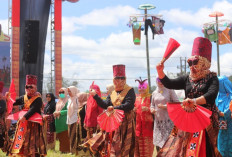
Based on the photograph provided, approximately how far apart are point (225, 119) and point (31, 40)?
14645 millimetres

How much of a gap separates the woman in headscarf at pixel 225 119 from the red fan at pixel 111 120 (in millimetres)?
1639

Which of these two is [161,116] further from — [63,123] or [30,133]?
[63,123]

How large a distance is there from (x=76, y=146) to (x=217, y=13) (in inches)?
603

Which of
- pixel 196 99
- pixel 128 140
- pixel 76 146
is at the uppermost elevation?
pixel 196 99

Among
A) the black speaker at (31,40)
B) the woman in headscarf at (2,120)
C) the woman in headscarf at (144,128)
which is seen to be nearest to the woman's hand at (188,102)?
the woman in headscarf at (144,128)

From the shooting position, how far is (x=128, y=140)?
656 centimetres

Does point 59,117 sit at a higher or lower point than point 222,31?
lower

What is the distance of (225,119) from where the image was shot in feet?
20.3

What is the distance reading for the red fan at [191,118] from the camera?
157 inches

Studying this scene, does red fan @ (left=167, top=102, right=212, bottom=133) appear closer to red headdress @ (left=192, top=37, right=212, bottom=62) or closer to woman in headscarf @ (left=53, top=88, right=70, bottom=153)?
red headdress @ (left=192, top=37, right=212, bottom=62)

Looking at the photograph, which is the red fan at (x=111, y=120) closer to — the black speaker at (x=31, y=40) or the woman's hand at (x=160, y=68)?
the woman's hand at (x=160, y=68)

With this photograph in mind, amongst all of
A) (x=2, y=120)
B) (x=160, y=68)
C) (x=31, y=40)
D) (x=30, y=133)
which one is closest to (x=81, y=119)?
(x=2, y=120)

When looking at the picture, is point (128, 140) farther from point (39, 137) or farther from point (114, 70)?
point (39, 137)

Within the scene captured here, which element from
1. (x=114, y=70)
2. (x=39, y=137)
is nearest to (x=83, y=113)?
(x=39, y=137)
